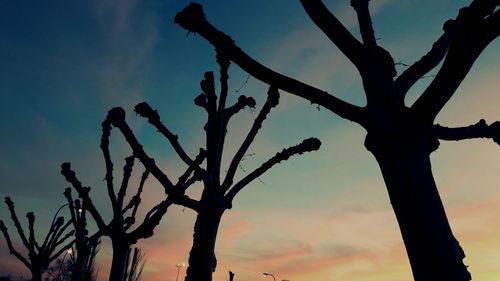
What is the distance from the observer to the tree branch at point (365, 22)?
8.18 ft

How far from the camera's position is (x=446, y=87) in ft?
6.06

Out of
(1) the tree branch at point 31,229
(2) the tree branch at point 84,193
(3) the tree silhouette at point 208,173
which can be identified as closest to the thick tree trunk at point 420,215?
(3) the tree silhouette at point 208,173

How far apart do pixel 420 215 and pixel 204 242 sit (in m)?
3.47

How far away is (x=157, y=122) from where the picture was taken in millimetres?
5117

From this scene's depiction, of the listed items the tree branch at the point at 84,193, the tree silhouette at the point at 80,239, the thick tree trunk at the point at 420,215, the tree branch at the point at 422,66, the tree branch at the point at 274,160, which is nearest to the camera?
the thick tree trunk at the point at 420,215

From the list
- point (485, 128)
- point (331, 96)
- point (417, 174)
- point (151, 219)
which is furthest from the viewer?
point (151, 219)

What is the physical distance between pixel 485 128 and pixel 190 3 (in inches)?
85.6

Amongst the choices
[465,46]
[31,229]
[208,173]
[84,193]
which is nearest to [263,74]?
[465,46]

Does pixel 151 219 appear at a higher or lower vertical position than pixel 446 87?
higher

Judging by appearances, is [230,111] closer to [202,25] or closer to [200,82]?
[200,82]

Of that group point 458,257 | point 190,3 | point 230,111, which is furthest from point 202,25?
point 230,111

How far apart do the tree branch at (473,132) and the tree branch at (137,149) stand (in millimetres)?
3608

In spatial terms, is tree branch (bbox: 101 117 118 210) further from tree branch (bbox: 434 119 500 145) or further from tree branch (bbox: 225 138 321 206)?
tree branch (bbox: 434 119 500 145)

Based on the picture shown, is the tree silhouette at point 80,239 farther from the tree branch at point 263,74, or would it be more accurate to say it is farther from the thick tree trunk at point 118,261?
the tree branch at point 263,74
